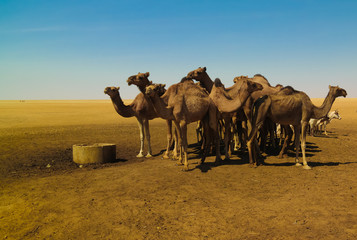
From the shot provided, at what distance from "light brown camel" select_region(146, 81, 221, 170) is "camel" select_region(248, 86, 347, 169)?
1480mm

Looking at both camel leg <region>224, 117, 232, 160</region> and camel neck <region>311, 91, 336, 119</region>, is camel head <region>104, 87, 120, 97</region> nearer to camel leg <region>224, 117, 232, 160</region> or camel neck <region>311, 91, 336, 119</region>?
camel leg <region>224, 117, 232, 160</region>

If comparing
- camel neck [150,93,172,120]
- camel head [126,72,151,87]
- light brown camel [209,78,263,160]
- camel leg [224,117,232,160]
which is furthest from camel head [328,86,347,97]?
camel head [126,72,151,87]

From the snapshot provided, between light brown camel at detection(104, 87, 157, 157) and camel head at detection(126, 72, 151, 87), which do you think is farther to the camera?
light brown camel at detection(104, 87, 157, 157)

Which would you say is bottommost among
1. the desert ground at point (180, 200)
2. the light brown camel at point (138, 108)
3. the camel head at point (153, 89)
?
the desert ground at point (180, 200)

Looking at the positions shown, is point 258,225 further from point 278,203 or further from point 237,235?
point 278,203

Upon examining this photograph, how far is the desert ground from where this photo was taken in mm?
5109

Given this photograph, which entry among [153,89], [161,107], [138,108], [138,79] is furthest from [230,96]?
[138,108]

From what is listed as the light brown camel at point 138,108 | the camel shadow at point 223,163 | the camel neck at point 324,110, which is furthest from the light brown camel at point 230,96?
the light brown camel at point 138,108

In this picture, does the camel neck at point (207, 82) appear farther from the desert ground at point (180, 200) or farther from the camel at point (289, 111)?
the desert ground at point (180, 200)

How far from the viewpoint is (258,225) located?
522cm

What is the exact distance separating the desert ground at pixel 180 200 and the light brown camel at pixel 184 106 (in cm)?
148

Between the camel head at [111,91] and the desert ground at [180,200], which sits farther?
the camel head at [111,91]

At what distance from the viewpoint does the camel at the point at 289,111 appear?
9320mm

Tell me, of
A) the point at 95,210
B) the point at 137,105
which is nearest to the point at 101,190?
the point at 95,210
